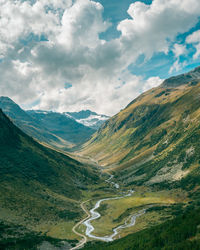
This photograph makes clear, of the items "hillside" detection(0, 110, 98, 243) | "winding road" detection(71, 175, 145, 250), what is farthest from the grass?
"hillside" detection(0, 110, 98, 243)

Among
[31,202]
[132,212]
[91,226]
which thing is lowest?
[132,212]

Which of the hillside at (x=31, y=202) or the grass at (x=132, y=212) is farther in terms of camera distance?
the grass at (x=132, y=212)

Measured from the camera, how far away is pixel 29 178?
184500 mm

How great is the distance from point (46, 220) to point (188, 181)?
143 meters

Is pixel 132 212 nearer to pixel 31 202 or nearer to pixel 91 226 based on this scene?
pixel 91 226

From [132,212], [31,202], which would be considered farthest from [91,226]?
[31,202]

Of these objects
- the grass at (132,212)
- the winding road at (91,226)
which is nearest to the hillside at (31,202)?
the winding road at (91,226)

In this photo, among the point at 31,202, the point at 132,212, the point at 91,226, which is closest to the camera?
the point at 91,226

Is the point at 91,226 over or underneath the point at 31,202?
underneath

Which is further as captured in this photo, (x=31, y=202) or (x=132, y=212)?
(x=132, y=212)

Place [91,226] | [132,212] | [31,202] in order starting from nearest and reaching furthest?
[91,226] → [31,202] → [132,212]

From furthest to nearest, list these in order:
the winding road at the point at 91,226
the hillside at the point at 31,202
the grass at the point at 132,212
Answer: the grass at the point at 132,212 < the hillside at the point at 31,202 < the winding road at the point at 91,226

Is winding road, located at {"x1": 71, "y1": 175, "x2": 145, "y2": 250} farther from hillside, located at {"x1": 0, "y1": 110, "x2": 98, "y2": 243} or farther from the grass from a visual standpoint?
hillside, located at {"x1": 0, "y1": 110, "x2": 98, "y2": 243}

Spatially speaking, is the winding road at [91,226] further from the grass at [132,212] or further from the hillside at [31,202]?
the hillside at [31,202]
